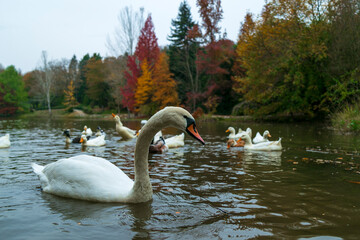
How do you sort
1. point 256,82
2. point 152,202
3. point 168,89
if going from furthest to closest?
point 168,89 → point 256,82 → point 152,202

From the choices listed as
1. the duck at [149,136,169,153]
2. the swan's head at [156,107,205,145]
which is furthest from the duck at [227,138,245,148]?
the swan's head at [156,107,205,145]

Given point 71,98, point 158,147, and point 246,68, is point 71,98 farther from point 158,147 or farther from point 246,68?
point 158,147

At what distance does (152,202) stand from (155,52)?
117 ft

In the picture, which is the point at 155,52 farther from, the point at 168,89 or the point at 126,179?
the point at 126,179

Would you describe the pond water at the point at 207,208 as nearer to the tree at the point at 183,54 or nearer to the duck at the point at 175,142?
the duck at the point at 175,142

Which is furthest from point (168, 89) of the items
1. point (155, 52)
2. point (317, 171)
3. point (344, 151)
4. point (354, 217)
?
point (354, 217)

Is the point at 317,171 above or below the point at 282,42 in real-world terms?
below

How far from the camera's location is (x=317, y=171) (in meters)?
6.05

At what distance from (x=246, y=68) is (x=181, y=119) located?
26.7 m

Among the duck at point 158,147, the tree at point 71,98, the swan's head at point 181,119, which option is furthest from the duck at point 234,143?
the tree at point 71,98

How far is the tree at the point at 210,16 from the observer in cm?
3234

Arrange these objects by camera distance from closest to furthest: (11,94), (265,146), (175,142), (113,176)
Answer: (113,176), (265,146), (175,142), (11,94)

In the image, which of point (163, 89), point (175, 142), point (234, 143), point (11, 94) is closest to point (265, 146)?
point (234, 143)

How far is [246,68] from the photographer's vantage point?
28.9 metres
